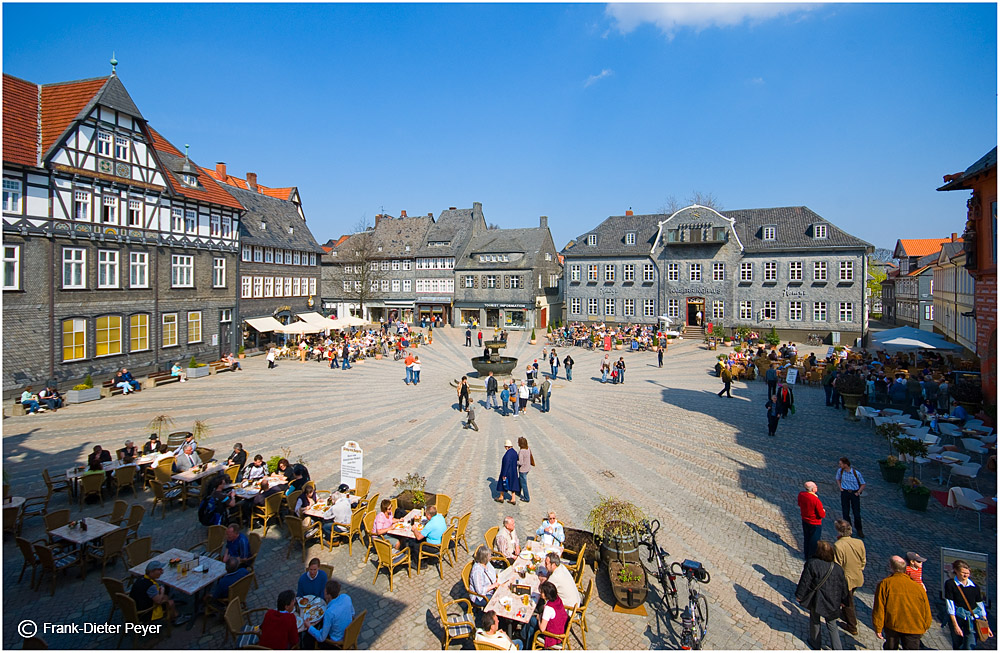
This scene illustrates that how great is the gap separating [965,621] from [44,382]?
2919cm

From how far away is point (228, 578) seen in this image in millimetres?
7699

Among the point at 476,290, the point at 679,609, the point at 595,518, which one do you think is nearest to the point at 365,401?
the point at 595,518

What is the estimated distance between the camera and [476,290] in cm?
5159

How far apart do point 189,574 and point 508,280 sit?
43419 millimetres

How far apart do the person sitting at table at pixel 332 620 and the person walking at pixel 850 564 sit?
6.48 m

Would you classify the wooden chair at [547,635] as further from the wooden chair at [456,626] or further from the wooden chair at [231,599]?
the wooden chair at [231,599]

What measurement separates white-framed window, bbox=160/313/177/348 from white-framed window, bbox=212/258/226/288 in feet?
12.7

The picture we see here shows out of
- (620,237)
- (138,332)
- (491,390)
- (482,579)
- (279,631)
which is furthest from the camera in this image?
(620,237)

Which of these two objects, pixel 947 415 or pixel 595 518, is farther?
pixel 947 415

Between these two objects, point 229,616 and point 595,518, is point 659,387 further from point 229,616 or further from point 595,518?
point 229,616

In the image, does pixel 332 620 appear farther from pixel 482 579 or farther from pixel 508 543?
pixel 508 543

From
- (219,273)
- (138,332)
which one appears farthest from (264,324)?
(138,332)

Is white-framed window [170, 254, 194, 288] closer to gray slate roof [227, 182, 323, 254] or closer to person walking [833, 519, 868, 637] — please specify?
gray slate roof [227, 182, 323, 254]

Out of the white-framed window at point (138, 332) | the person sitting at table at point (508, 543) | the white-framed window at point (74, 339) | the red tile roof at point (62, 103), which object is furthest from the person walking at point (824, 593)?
the red tile roof at point (62, 103)
